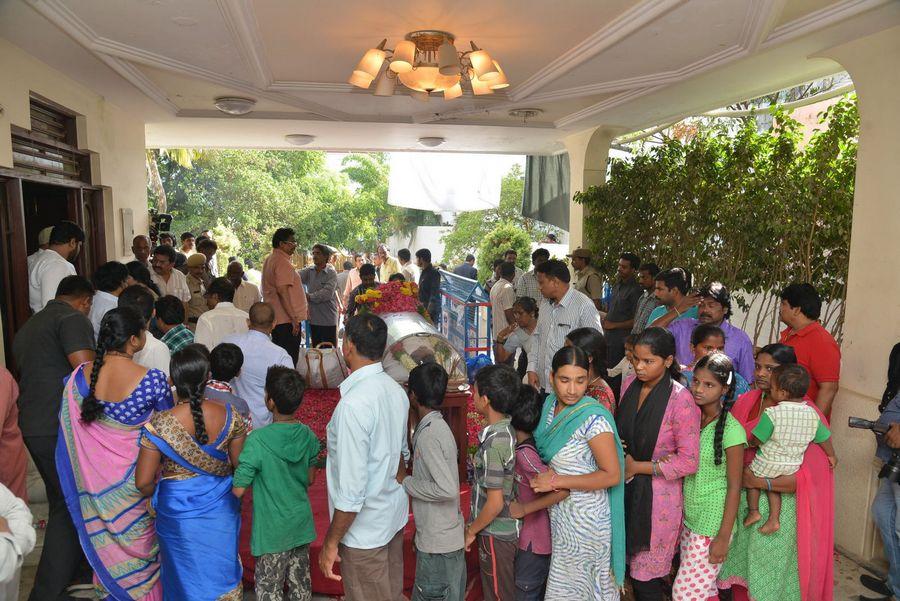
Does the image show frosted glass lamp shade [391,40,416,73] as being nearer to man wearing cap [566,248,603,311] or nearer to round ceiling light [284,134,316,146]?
man wearing cap [566,248,603,311]

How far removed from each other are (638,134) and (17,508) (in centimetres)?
1044

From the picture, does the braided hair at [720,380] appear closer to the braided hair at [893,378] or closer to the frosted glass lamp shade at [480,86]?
the braided hair at [893,378]

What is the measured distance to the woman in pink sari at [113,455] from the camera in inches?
115

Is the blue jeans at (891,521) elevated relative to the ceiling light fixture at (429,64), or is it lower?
lower

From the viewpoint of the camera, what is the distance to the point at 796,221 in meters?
4.80

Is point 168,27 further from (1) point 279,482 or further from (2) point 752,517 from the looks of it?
(2) point 752,517

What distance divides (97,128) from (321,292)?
3.10 meters

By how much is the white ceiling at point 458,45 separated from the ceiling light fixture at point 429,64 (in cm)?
13

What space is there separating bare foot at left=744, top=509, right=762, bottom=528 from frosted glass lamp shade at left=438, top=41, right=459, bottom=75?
11.6ft

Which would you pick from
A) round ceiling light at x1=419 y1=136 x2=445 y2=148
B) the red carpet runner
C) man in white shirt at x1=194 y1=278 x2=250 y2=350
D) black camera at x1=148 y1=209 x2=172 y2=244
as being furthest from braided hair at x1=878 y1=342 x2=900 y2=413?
black camera at x1=148 y1=209 x2=172 y2=244

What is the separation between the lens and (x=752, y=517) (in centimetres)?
306

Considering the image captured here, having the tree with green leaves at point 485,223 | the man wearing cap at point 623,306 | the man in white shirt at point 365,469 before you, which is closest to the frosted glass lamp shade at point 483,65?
the man wearing cap at point 623,306

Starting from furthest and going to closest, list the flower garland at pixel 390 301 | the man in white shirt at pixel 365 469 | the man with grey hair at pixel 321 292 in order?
the man with grey hair at pixel 321 292
the flower garland at pixel 390 301
the man in white shirt at pixel 365 469

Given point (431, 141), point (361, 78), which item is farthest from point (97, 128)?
point (431, 141)
